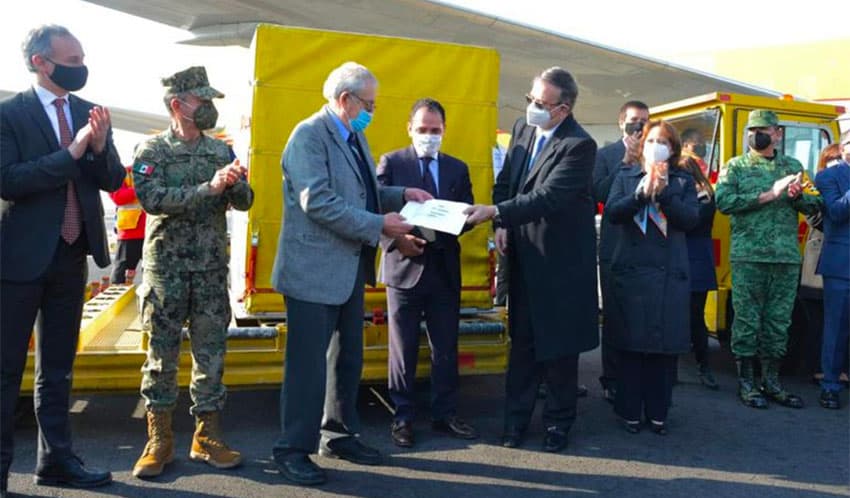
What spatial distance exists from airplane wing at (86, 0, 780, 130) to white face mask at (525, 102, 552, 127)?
7.41 m

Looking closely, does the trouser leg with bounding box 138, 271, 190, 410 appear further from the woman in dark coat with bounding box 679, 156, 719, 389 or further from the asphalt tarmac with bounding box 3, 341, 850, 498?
the woman in dark coat with bounding box 679, 156, 719, 389

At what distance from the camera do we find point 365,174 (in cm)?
386

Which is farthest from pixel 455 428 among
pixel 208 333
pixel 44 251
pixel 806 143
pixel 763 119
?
pixel 806 143

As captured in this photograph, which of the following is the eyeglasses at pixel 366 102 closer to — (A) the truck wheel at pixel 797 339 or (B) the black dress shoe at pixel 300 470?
(B) the black dress shoe at pixel 300 470

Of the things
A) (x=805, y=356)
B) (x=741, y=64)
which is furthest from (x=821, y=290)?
(x=741, y=64)

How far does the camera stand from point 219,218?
372 cm

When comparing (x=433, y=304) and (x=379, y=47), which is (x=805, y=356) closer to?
(x=433, y=304)

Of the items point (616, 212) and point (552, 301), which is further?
point (616, 212)

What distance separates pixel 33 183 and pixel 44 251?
31 centimetres

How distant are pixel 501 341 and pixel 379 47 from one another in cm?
196

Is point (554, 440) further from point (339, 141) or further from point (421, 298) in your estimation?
point (339, 141)

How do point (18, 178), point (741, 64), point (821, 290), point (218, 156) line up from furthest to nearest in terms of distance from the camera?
1. point (741, 64)
2. point (821, 290)
3. point (218, 156)
4. point (18, 178)

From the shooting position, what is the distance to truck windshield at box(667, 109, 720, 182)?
6074 mm

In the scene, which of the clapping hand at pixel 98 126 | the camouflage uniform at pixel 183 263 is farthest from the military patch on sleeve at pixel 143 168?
the clapping hand at pixel 98 126
